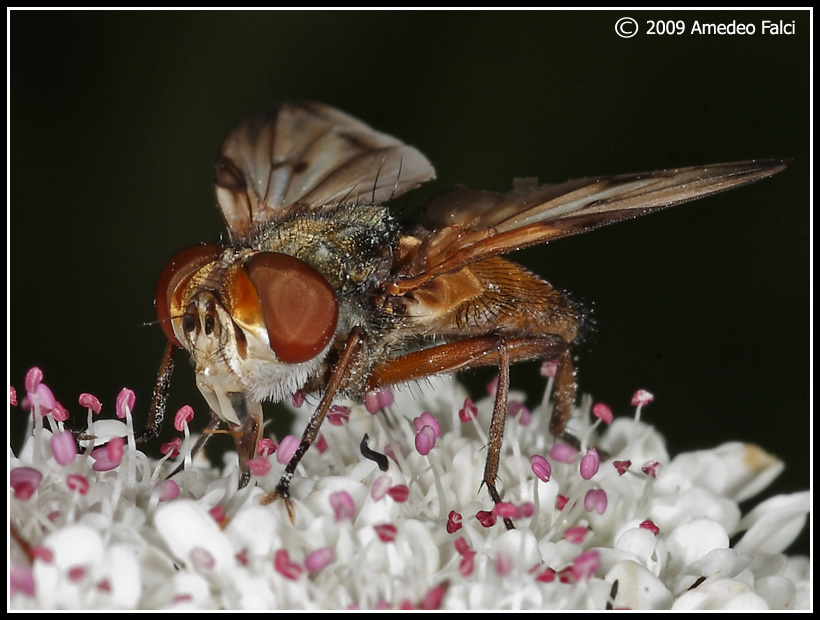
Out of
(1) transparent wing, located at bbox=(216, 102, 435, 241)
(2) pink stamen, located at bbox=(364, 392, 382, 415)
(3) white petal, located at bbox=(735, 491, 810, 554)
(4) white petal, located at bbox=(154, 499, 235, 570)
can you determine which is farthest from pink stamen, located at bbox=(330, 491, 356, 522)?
(3) white petal, located at bbox=(735, 491, 810, 554)

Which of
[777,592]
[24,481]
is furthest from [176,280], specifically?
[777,592]

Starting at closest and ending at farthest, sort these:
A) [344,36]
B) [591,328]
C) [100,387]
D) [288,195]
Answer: [591,328] → [288,195] → [100,387] → [344,36]

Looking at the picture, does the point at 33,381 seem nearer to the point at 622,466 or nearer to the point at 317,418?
the point at 317,418

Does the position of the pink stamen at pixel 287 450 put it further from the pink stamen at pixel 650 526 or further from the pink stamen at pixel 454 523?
the pink stamen at pixel 650 526

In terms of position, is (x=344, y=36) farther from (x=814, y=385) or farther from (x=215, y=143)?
(x=814, y=385)

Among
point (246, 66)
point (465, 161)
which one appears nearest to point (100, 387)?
point (246, 66)

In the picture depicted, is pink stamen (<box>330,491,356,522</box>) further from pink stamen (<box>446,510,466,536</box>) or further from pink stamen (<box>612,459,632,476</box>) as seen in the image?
pink stamen (<box>612,459,632,476</box>)
